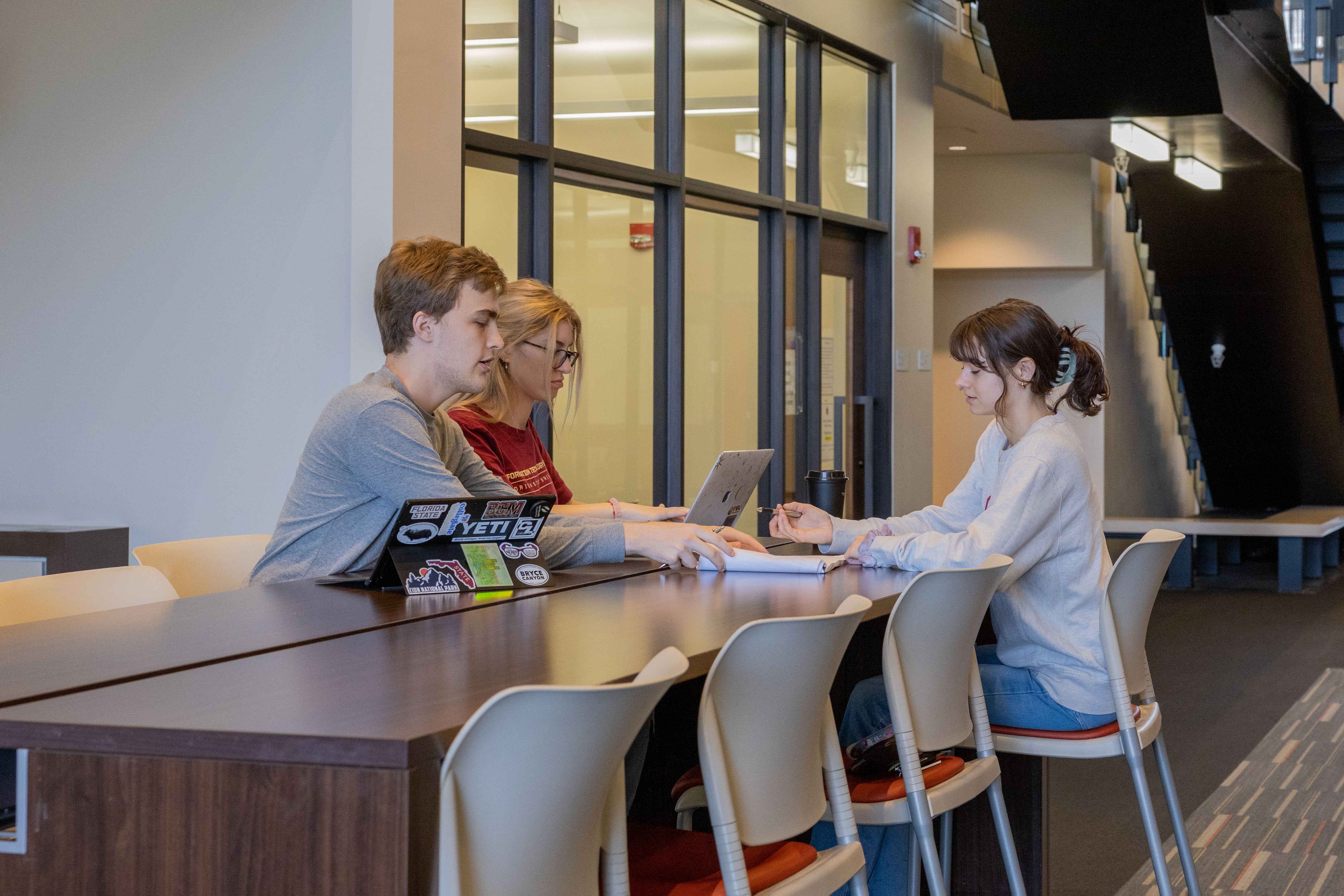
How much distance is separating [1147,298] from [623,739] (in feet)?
33.7

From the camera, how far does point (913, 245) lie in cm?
729

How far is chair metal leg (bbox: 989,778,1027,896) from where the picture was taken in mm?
A: 2271

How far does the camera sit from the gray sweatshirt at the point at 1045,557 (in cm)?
246

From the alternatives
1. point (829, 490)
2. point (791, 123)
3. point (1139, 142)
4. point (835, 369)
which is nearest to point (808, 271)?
point (835, 369)

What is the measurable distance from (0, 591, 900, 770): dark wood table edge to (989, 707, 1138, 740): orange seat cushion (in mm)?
1520

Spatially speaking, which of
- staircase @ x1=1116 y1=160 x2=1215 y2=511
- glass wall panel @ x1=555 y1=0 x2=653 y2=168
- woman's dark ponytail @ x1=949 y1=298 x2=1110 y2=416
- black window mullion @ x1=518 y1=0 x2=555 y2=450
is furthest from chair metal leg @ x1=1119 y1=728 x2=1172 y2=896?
staircase @ x1=1116 y1=160 x2=1215 y2=511

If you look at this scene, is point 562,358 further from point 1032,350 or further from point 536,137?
point 536,137

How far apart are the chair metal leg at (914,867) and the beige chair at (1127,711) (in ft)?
0.91

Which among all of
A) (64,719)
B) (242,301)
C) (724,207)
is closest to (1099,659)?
(64,719)

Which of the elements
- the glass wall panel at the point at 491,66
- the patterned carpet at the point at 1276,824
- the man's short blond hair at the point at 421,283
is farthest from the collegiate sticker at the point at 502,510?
the glass wall panel at the point at 491,66

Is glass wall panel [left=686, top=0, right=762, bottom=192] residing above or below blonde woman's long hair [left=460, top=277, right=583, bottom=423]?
above

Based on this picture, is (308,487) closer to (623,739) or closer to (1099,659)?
(623,739)

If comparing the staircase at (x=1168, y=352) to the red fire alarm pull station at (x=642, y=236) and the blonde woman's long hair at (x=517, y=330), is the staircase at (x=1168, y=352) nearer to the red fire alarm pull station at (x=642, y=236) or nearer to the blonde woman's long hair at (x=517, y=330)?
the red fire alarm pull station at (x=642, y=236)

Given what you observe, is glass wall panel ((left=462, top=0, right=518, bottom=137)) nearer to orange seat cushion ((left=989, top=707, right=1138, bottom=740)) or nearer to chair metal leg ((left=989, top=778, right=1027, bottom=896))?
orange seat cushion ((left=989, top=707, right=1138, bottom=740))
